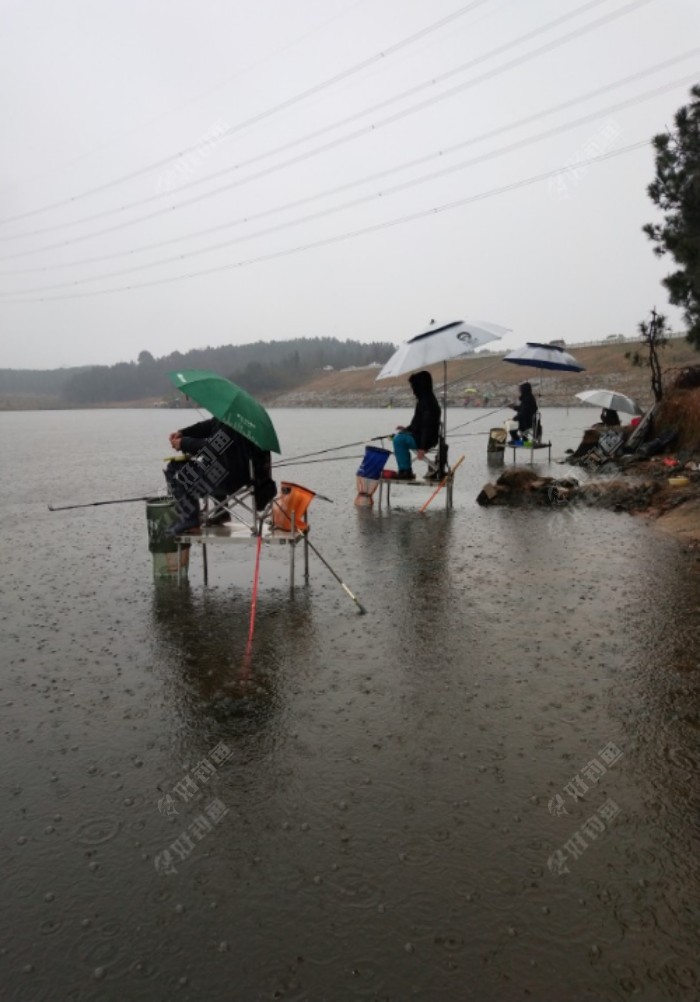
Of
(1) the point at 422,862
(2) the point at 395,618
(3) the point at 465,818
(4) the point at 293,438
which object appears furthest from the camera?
(4) the point at 293,438

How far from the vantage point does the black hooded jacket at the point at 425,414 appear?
44.5 ft

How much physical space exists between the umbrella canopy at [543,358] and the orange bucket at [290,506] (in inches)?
488

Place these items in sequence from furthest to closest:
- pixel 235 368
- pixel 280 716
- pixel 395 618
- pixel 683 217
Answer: pixel 235 368
pixel 683 217
pixel 395 618
pixel 280 716

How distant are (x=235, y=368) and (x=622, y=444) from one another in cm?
18221

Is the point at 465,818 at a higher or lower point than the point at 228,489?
lower

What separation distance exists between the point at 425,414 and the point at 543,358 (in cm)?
731

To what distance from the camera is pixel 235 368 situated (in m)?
196

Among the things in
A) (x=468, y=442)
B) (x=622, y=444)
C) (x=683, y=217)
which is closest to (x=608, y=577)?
(x=622, y=444)

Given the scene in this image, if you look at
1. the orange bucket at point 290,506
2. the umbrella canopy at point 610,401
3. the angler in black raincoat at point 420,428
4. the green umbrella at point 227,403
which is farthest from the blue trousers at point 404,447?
the umbrella canopy at point 610,401

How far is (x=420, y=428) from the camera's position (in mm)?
14117

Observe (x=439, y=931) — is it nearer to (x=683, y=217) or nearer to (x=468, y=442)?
(x=683, y=217)

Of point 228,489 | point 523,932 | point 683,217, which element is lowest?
point 523,932

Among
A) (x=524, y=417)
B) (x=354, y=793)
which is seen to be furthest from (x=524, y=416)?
(x=354, y=793)

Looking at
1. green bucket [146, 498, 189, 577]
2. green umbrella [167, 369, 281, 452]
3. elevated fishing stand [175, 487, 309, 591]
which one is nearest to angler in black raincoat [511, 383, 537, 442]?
elevated fishing stand [175, 487, 309, 591]
